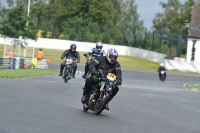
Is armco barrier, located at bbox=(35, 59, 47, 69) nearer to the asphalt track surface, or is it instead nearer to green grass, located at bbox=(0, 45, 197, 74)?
green grass, located at bbox=(0, 45, 197, 74)


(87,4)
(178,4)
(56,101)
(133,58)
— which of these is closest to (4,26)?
(133,58)

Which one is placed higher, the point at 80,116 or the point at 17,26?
the point at 17,26

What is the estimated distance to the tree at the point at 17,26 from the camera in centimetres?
5078

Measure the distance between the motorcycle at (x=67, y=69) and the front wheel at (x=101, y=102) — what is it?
13800mm

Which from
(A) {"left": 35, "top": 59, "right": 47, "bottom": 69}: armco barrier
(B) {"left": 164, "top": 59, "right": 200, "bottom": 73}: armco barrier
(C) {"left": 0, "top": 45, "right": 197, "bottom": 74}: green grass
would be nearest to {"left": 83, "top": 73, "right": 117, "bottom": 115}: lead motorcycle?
(A) {"left": 35, "top": 59, "right": 47, "bottom": 69}: armco barrier

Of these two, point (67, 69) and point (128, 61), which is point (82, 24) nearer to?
point (128, 61)

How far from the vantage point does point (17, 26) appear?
51000mm

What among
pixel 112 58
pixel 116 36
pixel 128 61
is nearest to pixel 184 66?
pixel 128 61

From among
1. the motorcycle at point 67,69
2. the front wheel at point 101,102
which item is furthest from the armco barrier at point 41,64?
the front wheel at point 101,102

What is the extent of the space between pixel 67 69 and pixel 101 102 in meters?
14.4

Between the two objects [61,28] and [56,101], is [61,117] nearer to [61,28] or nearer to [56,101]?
[56,101]

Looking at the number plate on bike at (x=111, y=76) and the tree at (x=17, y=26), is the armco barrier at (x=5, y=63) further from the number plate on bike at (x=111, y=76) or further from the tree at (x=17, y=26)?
the number plate on bike at (x=111, y=76)

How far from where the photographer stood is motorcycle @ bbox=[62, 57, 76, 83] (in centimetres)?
2842

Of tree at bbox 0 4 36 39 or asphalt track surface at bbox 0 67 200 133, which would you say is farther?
tree at bbox 0 4 36 39
